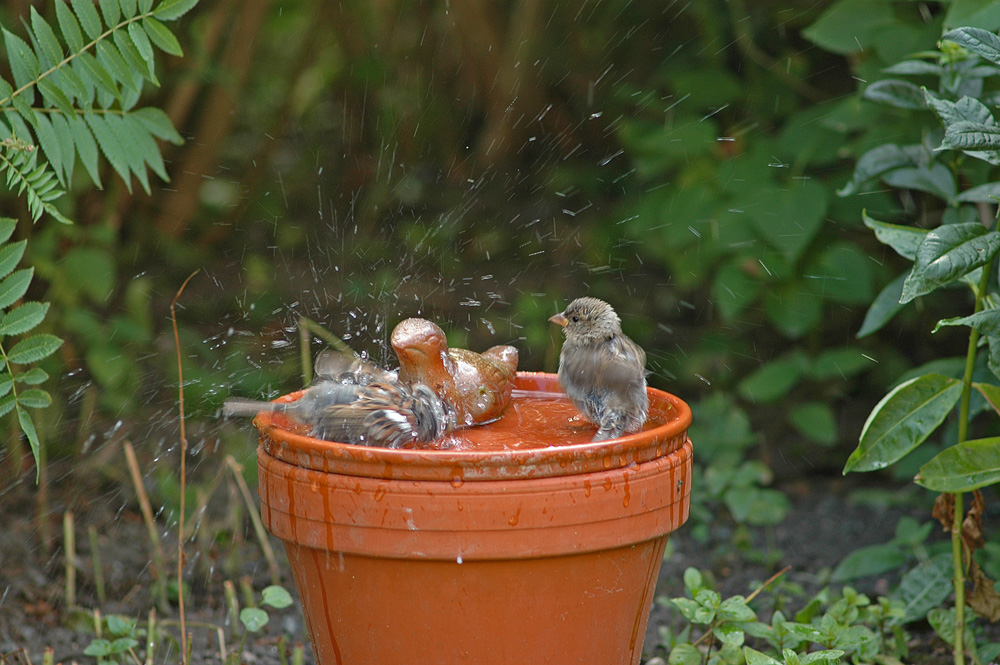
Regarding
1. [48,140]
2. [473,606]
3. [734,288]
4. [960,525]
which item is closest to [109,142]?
[48,140]

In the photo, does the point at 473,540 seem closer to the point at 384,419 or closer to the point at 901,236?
the point at 384,419

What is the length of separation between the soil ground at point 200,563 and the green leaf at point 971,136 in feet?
5.26

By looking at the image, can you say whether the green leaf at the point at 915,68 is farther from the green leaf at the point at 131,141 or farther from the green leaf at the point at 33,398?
the green leaf at the point at 33,398

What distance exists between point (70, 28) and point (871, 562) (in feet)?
9.67

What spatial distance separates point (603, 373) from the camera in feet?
8.05

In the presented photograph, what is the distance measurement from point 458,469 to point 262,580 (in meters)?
2.01

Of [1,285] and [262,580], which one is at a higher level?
[1,285]

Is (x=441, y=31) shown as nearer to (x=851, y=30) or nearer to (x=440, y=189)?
(x=440, y=189)

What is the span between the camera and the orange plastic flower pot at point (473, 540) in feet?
6.83

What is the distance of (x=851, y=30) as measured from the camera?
3707 millimetres

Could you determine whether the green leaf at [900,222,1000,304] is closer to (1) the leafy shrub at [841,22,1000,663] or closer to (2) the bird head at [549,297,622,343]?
(1) the leafy shrub at [841,22,1000,663]

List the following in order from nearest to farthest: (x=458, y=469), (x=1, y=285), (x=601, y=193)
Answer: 1. (x=458, y=469)
2. (x=1, y=285)
3. (x=601, y=193)

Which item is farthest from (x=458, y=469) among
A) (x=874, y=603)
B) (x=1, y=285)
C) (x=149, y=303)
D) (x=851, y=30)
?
(x=149, y=303)

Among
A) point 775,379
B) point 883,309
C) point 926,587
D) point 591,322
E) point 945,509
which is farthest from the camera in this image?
point 775,379
